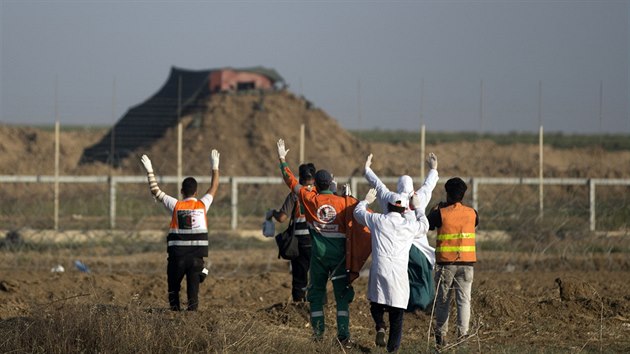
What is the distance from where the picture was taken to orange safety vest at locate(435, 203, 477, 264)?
34.1ft

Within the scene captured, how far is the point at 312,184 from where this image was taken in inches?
481

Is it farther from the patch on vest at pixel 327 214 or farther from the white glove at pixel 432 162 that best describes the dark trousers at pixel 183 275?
the white glove at pixel 432 162

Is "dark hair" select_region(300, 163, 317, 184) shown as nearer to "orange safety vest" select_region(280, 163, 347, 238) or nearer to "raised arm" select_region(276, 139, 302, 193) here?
"raised arm" select_region(276, 139, 302, 193)

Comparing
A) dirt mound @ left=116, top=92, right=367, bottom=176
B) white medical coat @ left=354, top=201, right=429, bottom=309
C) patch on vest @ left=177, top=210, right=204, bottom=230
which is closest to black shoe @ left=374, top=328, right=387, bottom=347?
white medical coat @ left=354, top=201, right=429, bottom=309

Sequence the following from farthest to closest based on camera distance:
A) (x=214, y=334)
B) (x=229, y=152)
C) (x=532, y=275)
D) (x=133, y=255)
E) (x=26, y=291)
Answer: (x=229, y=152), (x=133, y=255), (x=532, y=275), (x=26, y=291), (x=214, y=334)

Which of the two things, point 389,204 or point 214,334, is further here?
point 389,204

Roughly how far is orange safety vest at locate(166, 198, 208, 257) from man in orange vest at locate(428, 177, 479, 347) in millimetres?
2349

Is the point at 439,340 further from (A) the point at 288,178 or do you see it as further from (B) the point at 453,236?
(A) the point at 288,178

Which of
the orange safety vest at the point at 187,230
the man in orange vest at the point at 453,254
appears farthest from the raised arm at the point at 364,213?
the orange safety vest at the point at 187,230

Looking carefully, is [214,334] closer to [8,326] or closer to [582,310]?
[8,326]

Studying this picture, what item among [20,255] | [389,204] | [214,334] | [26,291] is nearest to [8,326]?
[214,334]

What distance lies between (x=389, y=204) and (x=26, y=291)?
6399 mm

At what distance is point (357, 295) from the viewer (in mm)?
14719

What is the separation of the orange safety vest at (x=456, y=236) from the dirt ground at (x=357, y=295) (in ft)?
2.44
